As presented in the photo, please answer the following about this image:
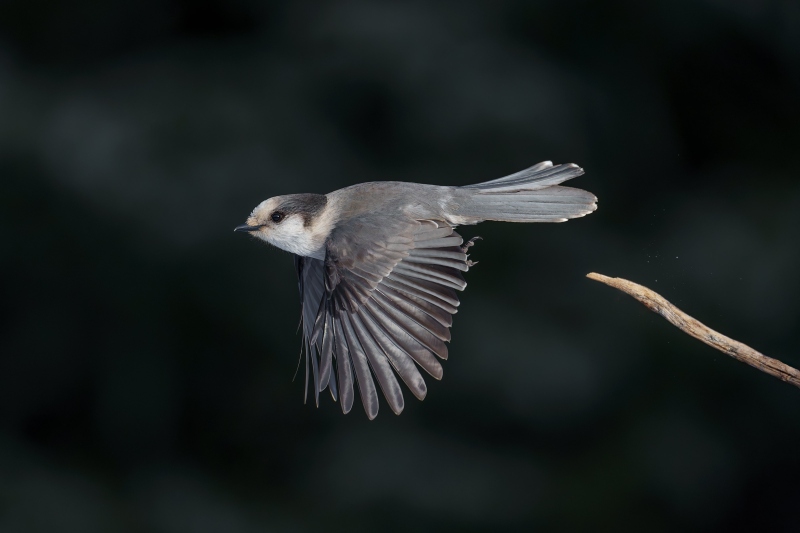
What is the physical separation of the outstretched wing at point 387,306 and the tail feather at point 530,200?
0.63 feet

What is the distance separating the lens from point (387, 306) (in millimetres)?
1979

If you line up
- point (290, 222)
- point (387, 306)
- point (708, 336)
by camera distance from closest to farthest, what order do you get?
point (708, 336) < point (387, 306) < point (290, 222)

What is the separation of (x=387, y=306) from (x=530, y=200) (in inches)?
21.0

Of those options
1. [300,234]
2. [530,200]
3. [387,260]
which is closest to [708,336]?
[530,200]

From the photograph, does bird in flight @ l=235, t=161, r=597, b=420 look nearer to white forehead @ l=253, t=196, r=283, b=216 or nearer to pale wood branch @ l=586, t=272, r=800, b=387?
white forehead @ l=253, t=196, r=283, b=216

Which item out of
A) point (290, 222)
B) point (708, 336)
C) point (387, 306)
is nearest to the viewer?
point (708, 336)

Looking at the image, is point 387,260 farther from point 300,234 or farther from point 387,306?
point 300,234

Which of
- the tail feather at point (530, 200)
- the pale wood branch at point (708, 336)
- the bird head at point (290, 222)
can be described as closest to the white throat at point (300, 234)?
the bird head at point (290, 222)

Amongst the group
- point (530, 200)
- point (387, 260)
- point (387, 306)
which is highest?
point (530, 200)

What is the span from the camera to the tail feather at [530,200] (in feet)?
7.32

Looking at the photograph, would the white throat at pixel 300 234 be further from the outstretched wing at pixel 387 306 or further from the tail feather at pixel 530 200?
the tail feather at pixel 530 200

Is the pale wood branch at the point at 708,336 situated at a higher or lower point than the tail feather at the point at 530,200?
lower

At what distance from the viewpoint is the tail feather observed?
223cm

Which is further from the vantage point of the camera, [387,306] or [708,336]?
[387,306]
